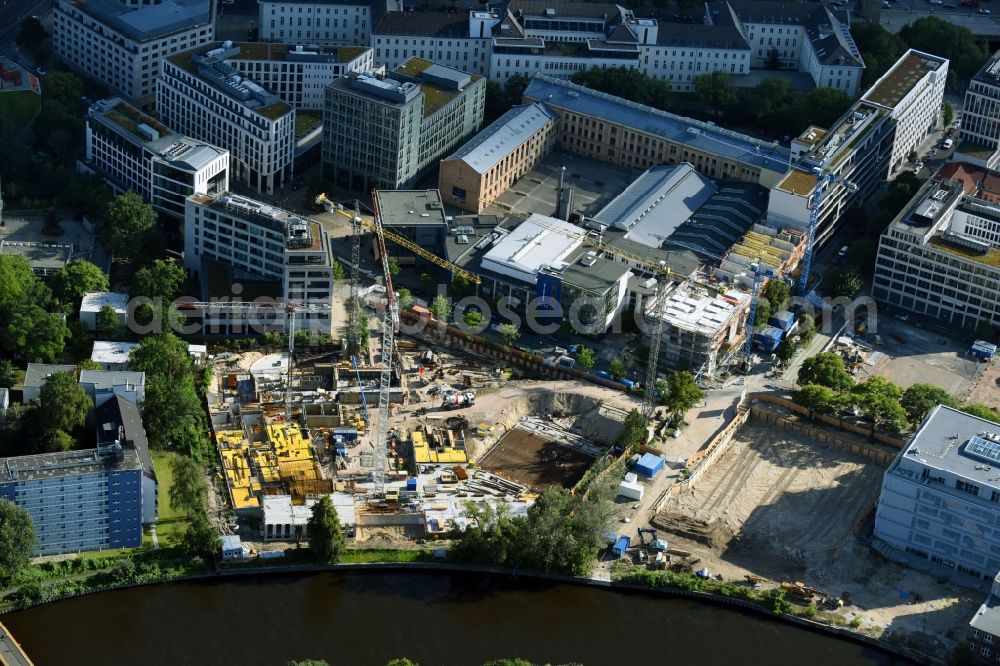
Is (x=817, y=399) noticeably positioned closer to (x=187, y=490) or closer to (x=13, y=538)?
(x=187, y=490)

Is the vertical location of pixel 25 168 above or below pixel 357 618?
above

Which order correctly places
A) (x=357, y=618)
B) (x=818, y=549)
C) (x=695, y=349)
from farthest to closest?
(x=695, y=349), (x=818, y=549), (x=357, y=618)

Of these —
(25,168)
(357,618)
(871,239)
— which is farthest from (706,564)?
(25,168)

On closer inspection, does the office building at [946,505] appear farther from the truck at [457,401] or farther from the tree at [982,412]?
the truck at [457,401]

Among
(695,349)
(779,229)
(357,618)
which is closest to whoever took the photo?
(357,618)

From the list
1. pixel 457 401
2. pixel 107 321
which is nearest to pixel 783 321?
pixel 457 401

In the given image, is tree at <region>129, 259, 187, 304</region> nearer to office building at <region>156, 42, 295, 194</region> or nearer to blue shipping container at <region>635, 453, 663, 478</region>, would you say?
office building at <region>156, 42, 295, 194</region>

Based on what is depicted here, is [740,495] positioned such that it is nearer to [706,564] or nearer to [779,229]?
[706,564]

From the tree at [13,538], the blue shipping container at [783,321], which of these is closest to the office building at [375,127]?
the blue shipping container at [783,321]
